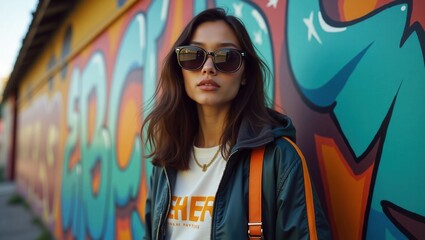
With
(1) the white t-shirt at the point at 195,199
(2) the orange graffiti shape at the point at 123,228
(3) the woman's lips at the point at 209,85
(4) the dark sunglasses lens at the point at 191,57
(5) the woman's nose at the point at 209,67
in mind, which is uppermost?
(4) the dark sunglasses lens at the point at 191,57

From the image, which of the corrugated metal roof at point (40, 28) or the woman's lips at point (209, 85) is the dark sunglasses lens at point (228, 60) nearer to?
the woman's lips at point (209, 85)

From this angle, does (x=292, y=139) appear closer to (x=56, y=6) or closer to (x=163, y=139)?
(x=163, y=139)

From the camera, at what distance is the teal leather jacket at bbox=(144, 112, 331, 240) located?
1.18 metres

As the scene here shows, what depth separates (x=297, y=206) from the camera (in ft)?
3.91

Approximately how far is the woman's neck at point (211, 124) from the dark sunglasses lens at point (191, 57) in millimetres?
216

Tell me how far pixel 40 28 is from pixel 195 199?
6.44 meters

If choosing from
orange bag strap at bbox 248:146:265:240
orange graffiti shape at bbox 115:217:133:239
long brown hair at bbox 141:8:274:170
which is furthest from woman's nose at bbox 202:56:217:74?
orange graffiti shape at bbox 115:217:133:239

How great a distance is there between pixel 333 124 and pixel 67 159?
511 cm

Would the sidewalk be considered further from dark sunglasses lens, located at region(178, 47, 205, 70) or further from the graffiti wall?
dark sunglasses lens, located at region(178, 47, 205, 70)

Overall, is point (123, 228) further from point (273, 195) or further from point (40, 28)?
point (40, 28)

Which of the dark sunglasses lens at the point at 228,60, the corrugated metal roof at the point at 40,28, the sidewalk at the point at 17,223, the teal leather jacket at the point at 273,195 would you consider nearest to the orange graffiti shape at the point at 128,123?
the dark sunglasses lens at the point at 228,60

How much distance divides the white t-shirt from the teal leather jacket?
0.28 feet

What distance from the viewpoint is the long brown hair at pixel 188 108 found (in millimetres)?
1505

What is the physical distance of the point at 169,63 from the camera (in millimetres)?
1671
